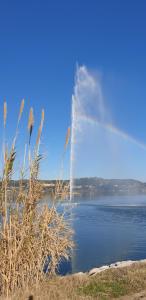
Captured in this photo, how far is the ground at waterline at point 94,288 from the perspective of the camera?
761 cm

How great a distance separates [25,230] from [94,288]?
3.31 meters

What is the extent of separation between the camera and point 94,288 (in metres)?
9.27

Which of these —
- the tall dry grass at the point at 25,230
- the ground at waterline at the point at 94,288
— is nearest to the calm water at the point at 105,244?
the ground at waterline at the point at 94,288

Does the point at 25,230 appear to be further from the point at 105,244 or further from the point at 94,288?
the point at 105,244

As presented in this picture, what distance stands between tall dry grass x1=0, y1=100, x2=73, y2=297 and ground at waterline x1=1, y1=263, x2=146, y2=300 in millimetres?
369

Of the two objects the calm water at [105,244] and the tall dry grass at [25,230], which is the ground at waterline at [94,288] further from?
the calm water at [105,244]

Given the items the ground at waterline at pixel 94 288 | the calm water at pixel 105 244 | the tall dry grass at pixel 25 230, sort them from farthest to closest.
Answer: the calm water at pixel 105 244, the ground at waterline at pixel 94 288, the tall dry grass at pixel 25 230

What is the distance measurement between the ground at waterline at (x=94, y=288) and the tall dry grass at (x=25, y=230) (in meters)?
0.37

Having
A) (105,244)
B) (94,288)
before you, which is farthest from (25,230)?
(105,244)

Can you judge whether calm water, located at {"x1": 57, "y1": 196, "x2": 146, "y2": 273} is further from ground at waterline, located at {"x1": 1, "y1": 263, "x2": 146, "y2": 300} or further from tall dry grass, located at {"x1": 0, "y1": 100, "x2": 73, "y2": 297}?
tall dry grass, located at {"x1": 0, "y1": 100, "x2": 73, "y2": 297}

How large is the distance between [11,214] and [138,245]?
75.1 feet

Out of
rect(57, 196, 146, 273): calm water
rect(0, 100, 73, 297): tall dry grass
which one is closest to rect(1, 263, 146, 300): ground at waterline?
rect(0, 100, 73, 297): tall dry grass

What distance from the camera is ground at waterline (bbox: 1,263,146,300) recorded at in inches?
300

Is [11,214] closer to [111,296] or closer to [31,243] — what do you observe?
[31,243]
